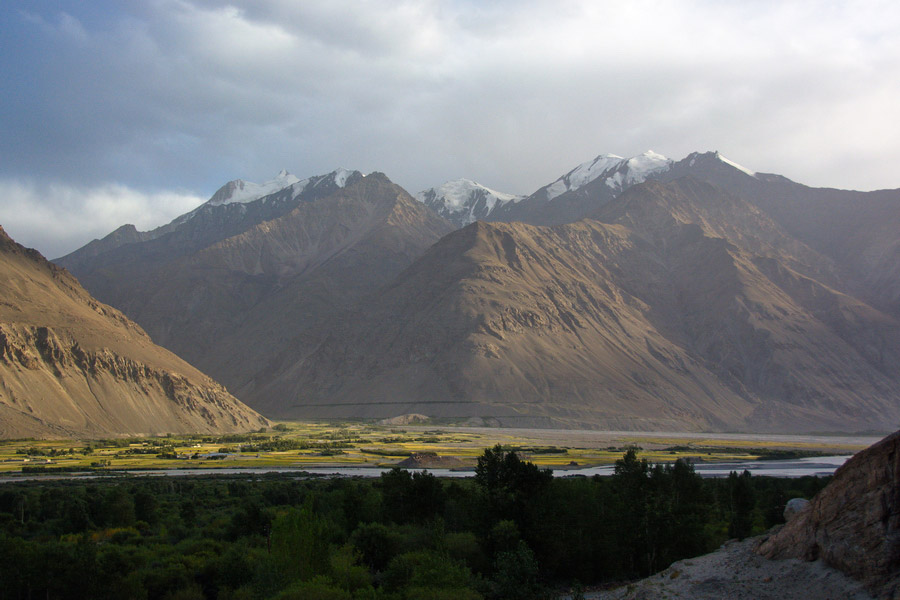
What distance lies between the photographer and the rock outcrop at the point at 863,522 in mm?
23109

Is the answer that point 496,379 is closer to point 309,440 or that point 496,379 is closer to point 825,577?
point 309,440

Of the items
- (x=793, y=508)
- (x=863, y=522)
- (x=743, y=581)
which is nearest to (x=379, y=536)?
(x=743, y=581)

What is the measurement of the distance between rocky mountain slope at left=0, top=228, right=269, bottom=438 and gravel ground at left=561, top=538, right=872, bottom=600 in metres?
107

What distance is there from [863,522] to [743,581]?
5218mm

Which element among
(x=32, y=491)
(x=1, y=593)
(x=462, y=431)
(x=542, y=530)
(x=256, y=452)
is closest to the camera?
(x=1, y=593)

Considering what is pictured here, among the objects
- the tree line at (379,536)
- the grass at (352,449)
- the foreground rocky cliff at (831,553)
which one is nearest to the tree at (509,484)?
the tree line at (379,536)

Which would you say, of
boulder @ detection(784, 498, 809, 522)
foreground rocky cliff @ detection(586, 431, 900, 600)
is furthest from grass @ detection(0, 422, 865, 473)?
foreground rocky cliff @ detection(586, 431, 900, 600)

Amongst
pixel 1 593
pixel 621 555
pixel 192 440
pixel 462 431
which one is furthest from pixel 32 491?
pixel 462 431

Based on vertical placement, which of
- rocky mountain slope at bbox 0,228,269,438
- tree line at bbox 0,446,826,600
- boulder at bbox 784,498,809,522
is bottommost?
tree line at bbox 0,446,826,600

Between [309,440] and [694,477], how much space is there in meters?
93.2

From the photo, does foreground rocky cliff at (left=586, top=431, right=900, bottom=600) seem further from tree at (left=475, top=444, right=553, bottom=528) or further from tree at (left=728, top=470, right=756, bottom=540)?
tree at (left=728, top=470, right=756, bottom=540)

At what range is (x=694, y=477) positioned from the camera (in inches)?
2076

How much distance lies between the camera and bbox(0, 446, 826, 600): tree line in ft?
95.6

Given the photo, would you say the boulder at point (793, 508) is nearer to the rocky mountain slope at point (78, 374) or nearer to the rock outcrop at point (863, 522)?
the rock outcrop at point (863, 522)
